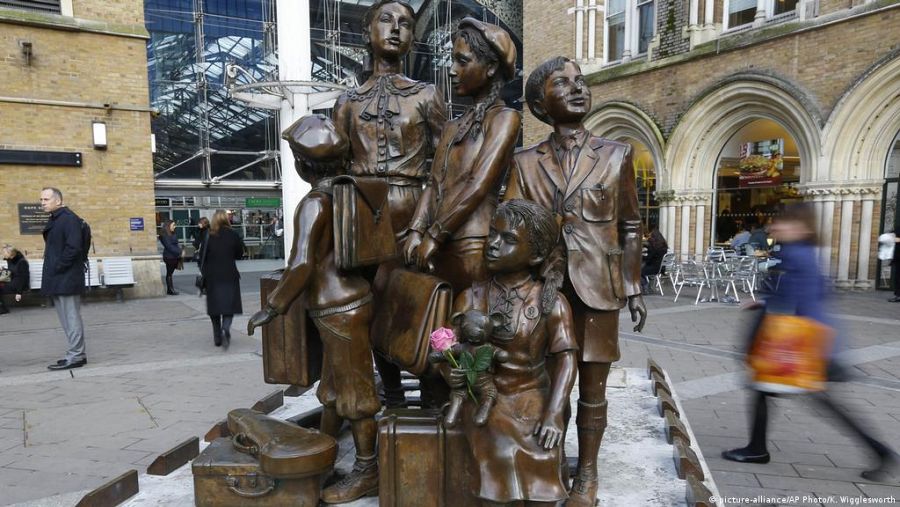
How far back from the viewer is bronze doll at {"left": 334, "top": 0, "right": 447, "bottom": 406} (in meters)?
2.92

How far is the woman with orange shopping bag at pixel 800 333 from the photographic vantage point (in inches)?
130

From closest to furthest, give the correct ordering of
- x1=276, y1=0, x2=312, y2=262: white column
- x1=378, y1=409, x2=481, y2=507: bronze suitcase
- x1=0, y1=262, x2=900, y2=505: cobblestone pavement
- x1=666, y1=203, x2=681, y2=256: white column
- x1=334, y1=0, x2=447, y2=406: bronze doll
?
x1=378, y1=409, x2=481, y2=507: bronze suitcase → x1=334, y1=0, x2=447, y2=406: bronze doll → x1=0, y1=262, x2=900, y2=505: cobblestone pavement → x1=276, y1=0, x2=312, y2=262: white column → x1=666, y1=203, x2=681, y2=256: white column

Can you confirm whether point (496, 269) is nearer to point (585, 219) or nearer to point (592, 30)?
point (585, 219)

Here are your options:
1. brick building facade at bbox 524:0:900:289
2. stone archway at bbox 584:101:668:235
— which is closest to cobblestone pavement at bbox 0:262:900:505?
brick building facade at bbox 524:0:900:289

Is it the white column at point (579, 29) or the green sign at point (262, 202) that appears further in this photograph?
the green sign at point (262, 202)

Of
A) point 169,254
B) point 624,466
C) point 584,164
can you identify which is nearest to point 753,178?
point 624,466

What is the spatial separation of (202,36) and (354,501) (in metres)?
24.5

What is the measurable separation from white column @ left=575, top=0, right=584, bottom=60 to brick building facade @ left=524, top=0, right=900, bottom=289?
25 millimetres

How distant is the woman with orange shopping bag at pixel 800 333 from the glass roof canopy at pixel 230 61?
19.3 metres

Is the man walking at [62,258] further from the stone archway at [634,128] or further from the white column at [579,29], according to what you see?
Answer: the white column at [579,29]

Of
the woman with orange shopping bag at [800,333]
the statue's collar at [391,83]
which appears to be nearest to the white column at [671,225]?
the woman with orange shopping bag at [800,333]

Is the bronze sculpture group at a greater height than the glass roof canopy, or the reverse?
the glass roof canopy

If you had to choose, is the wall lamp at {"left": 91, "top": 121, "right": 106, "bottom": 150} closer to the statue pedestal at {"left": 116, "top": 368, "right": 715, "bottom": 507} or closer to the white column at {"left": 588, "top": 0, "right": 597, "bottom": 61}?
the statue pedestal at {"left": 116, "top": 368, "right": 715, "bottom": 507}

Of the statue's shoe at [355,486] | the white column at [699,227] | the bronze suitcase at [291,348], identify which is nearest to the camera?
the statue's shoe at [355,486]
